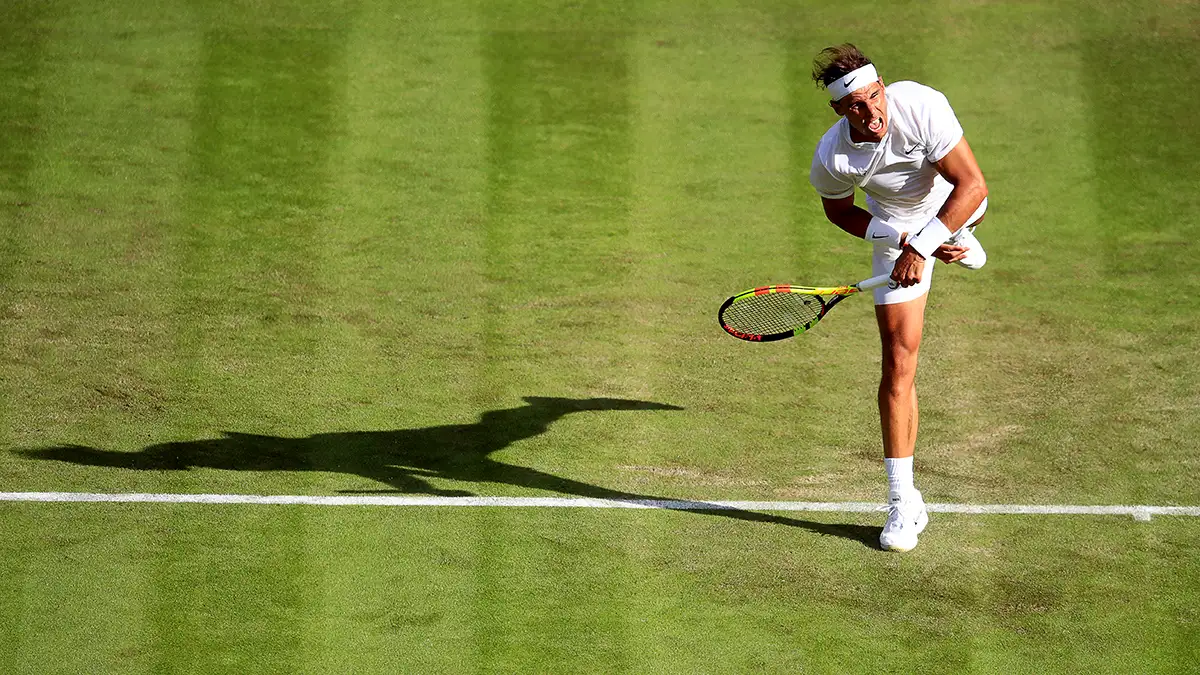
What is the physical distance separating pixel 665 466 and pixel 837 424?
3.60 ft

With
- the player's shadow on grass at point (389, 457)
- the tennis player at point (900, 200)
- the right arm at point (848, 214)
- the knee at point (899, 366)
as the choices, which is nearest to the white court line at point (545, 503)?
the player's shadow on grass at point (389, 457)

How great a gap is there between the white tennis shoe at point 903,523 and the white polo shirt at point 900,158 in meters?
1.38

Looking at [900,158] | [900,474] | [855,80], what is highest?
[855,80]

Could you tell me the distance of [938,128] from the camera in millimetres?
6570

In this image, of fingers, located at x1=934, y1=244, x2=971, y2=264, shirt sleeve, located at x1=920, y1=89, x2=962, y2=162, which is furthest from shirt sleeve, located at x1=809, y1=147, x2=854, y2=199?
fingers, located at x1=934, y1=244, x2=971, y2=264

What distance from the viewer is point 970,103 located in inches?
442

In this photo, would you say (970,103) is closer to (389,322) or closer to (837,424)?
(837,424)

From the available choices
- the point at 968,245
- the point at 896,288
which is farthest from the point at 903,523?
the point at 968,245

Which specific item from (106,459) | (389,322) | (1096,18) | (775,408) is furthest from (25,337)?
(1096,18)

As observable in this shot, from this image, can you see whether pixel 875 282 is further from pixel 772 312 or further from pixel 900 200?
pixel 772 312

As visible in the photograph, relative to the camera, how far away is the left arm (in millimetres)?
6516

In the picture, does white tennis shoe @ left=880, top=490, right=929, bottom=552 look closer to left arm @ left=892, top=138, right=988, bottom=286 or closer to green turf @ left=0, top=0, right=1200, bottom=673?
green turf @ left=0, top=0, right=1200, bottom=673

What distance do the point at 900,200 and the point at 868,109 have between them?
25.1 inches

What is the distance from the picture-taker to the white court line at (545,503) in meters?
7.29
